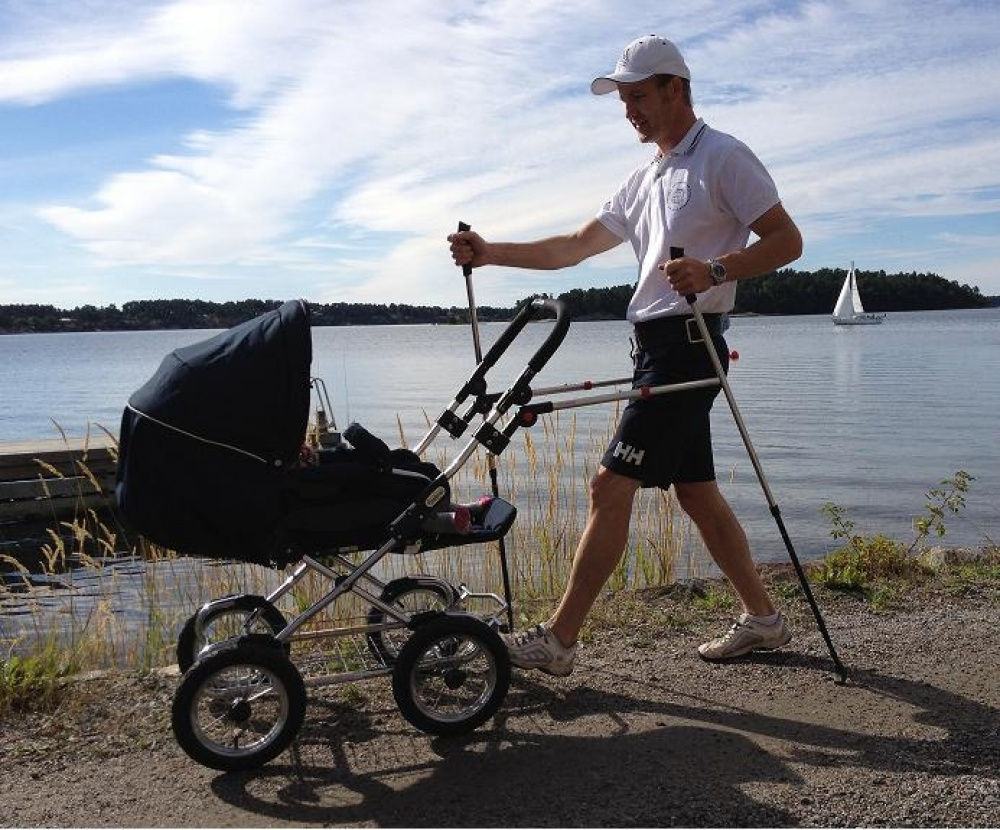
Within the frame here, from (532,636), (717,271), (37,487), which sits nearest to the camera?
(717,271)

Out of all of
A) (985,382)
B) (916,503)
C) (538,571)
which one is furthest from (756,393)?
(538,571)

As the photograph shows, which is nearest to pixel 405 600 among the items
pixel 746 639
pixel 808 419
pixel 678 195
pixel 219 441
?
pixel 219 441

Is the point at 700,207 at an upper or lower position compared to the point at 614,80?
lower

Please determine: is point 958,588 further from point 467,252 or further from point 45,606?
point 45,606

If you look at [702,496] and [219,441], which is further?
[702,496]

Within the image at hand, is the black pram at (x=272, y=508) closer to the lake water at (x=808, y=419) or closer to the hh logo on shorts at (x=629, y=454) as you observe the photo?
the hh logo on shorts at (x=629, y=454)

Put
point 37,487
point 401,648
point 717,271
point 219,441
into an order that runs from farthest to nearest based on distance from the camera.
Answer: point 37,487, point 717,271, point 401,648, point 219,441

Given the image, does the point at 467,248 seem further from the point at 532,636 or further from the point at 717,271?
the point at 532,636

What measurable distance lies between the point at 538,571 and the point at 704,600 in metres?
2.09

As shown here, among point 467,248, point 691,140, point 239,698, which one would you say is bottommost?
point 239,698

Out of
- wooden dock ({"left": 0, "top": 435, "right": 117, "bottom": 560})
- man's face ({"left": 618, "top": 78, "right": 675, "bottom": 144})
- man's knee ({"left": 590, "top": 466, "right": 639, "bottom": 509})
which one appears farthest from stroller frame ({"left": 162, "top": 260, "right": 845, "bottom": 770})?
wooden dock ({"left": 0, "top": 435, "right": 117, "bottom": 560})

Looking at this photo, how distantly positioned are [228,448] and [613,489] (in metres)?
1.53

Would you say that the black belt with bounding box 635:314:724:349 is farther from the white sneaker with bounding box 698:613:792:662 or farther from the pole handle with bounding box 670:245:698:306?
the white sneaker with bounding box 698:613:792:662

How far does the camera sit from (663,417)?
4383 mm
